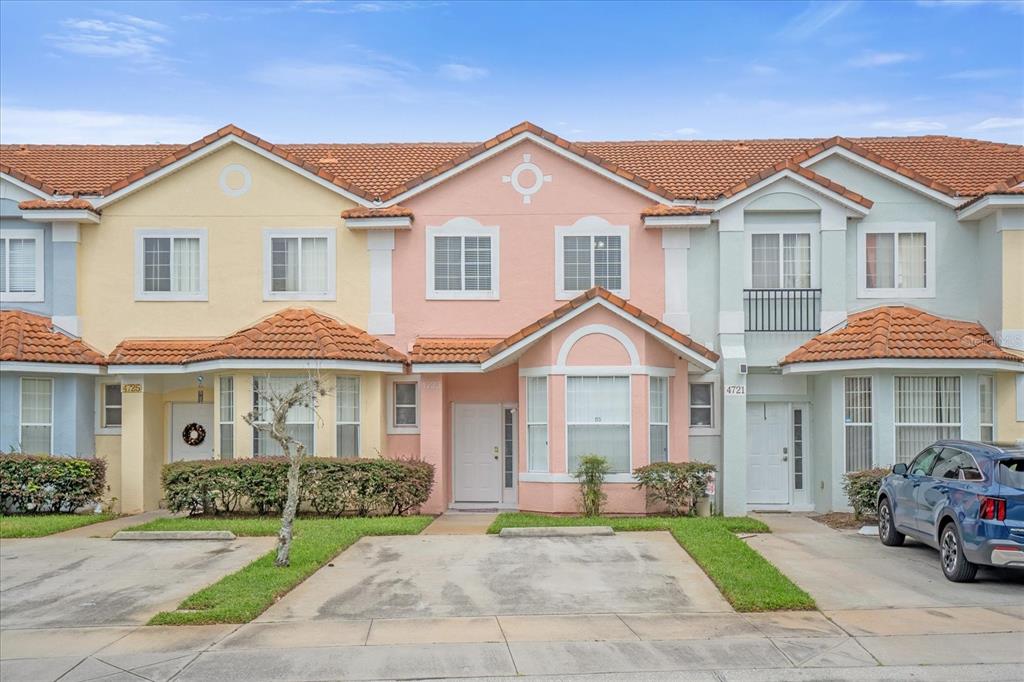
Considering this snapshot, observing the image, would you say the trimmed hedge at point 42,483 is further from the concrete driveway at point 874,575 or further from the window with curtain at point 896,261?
the window with curtain at point 896,261

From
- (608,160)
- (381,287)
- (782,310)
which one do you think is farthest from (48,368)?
(782,310)

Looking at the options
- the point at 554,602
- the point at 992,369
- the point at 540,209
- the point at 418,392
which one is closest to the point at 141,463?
the point at 418,392

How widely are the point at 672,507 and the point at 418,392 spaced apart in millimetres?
5566

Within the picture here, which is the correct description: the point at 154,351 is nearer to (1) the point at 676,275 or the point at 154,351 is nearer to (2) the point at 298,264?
(2) the point at 298,264

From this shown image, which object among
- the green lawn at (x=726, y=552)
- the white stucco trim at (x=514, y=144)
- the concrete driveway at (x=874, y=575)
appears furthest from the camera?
the white stucco trim at (x=514, y=144)

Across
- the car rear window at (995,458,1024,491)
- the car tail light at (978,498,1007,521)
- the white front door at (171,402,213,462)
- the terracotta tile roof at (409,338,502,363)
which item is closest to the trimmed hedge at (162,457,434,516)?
the terracotta tile roof at (409,338,502,363)

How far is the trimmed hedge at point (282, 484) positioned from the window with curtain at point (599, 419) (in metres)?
3.29

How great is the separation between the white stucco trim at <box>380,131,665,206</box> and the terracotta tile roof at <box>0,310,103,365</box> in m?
→ 6.71

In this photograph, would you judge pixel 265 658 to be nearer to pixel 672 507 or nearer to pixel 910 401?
pixel 672 507

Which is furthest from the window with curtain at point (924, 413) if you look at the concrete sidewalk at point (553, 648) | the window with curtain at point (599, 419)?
the concrete sidewalk at point (553, 648)

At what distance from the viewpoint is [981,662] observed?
9203mm

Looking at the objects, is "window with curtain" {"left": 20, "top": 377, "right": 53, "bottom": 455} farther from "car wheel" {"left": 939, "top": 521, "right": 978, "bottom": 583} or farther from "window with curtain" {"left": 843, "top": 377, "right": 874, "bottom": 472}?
"car wheel" {"left": 939, "top": 521, "right": 978, "bottom": 583}

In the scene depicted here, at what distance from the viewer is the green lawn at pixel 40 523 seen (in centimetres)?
1570

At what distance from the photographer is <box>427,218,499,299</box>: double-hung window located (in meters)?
19.9
